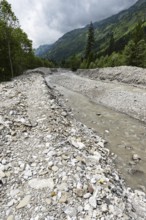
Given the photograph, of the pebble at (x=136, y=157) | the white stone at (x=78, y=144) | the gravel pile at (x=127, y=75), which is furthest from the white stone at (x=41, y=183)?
the gravel pile at (x=127, y=75)

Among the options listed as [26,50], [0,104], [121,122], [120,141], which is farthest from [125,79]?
[26,50]

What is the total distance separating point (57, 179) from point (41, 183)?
49 centimetres

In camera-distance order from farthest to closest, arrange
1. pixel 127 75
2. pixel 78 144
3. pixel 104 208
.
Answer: pixel 127 75 < pixel 78 144 < pixel 104 208

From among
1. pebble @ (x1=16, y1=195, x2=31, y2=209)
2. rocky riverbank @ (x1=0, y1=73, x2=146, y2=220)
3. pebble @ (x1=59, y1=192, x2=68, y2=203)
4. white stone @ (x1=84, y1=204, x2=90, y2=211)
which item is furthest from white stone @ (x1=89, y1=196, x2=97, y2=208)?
pebble @ (x1=16, y1=195, x2=31, y2=209)

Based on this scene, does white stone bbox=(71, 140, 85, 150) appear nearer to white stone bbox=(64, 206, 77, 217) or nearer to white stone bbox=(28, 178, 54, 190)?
white stone bbox=(28, 178, 54, 190)

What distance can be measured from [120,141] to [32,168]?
18.1 feet

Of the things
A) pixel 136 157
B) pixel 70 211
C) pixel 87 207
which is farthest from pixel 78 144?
pixel 70 211

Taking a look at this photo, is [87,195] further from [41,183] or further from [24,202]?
[24,202]

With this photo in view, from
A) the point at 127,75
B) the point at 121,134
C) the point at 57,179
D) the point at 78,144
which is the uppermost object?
the point at 127,75

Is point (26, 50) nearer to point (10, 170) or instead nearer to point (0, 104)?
point (0, 104)

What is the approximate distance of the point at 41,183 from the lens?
5484 millimetres

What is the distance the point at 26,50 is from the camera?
45781 millimetres

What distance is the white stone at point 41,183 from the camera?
536cm

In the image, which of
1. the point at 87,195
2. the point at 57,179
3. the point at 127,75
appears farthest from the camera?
the point at 127,75
